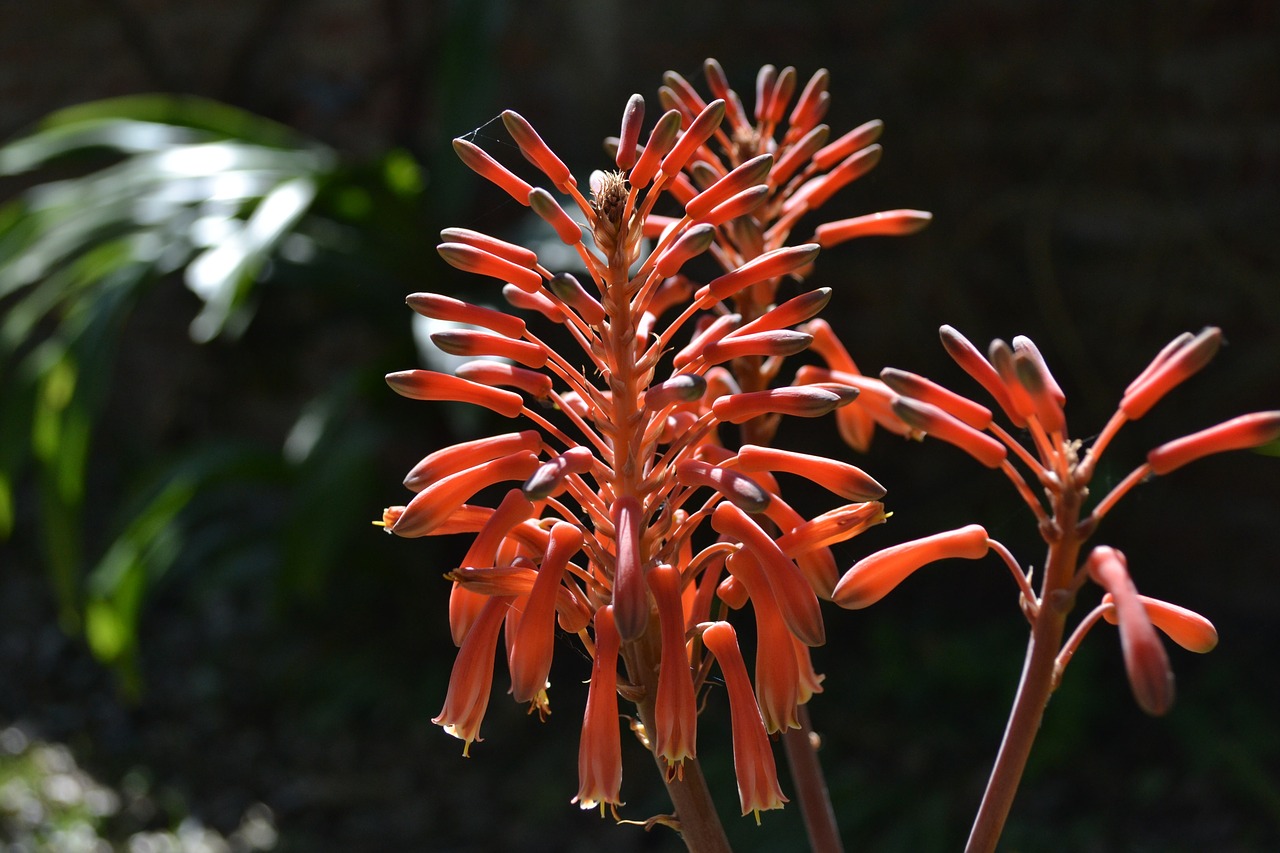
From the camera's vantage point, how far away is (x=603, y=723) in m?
0.69

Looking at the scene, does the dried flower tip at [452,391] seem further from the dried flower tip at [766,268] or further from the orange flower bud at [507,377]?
the dried flower tip at [766,268]

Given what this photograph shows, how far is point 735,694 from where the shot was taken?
2.34 feet

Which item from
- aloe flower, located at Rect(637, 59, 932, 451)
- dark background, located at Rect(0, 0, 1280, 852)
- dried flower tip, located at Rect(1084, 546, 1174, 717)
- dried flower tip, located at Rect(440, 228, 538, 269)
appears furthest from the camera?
dark background, located at Rect(0, 0, 1280, 852)

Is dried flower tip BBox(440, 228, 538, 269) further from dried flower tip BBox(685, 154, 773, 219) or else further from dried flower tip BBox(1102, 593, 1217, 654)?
dried flower tip BBox(1102, 593, 1217, 654)

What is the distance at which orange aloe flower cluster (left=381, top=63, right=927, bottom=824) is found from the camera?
67cm

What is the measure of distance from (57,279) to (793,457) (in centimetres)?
317

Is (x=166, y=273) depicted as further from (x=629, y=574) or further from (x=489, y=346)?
(x=629, y=574)

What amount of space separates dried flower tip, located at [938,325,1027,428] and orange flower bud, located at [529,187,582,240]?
23 centimetres

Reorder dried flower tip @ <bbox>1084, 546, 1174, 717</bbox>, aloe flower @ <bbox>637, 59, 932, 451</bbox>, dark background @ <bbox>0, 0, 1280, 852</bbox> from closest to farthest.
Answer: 1. dried flower tip @ <bbox>1084, 546, 1174, 717</bbox>
2. aloe flower @ <bbox>637, 59, 932, 451</bbox>
3. dark background @ <bbox>0, 0, 1280, 852</bbox>

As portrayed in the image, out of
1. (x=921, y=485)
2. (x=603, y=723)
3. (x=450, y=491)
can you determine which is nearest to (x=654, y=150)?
(x=450, y=491)

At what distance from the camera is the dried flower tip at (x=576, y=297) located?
0.65 metres

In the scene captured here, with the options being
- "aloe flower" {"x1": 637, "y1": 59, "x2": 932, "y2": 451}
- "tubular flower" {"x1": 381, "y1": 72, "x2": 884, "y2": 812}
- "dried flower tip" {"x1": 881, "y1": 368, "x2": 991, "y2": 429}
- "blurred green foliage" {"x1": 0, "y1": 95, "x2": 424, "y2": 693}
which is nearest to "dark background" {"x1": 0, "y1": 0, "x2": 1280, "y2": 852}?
"blurred green foliage" {"x1": 0, "y1": 95, "x2": 424, "y2": 693}

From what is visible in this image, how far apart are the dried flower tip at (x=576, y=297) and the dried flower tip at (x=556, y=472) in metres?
0.08

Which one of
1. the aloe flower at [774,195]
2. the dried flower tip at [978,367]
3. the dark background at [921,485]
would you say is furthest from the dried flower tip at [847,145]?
the dark background at [921,485]
